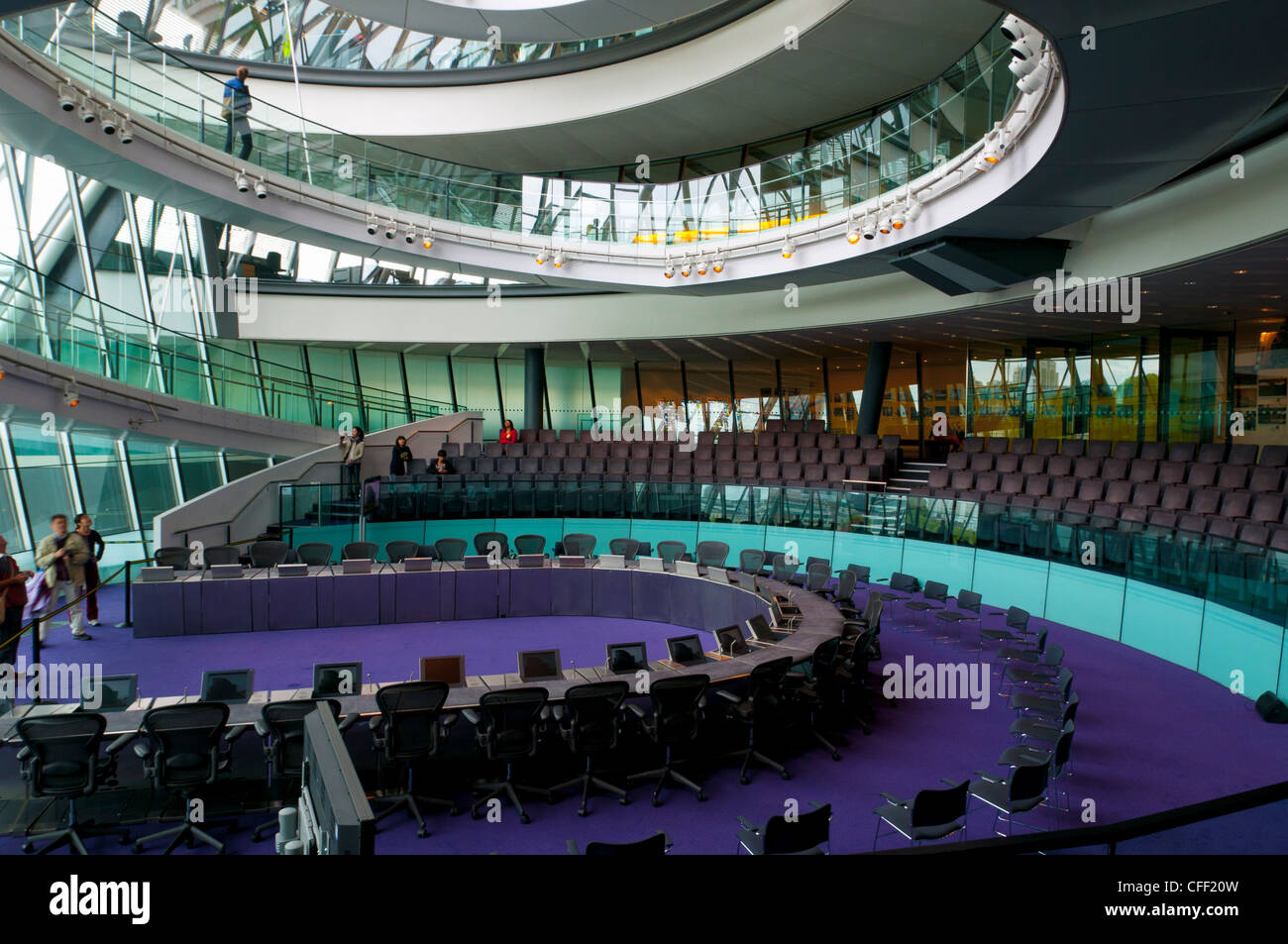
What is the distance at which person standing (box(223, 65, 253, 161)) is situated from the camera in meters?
14.0

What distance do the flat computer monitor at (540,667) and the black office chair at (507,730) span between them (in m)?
0.83

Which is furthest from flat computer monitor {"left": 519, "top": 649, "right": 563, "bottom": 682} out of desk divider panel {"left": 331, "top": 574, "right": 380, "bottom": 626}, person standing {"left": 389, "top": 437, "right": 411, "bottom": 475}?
person standing {"left": 389, "top": 437, "right": 411, "bottom": 475}

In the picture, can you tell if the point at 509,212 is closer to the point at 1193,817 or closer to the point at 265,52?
the point at 265,52

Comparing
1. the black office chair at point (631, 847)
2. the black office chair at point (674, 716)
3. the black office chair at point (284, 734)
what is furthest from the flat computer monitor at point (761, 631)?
the black office chair at point (631, 847)

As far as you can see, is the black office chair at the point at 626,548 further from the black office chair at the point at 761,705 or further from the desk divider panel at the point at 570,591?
the black office chair at the point at 761,705

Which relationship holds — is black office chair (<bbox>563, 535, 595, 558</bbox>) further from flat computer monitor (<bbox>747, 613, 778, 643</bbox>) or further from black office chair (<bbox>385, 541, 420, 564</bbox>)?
flat computer monitor (<bbox>747, 613, 778, 643</bbox>)

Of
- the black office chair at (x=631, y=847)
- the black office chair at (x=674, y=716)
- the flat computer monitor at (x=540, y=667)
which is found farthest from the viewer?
the flat computer monitor at (x=540, y=667)

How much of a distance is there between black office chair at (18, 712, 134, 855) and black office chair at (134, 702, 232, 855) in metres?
0.31

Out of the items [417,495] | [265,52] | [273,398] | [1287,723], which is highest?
[265,52]

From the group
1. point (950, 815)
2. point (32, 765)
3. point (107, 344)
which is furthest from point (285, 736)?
point (107, 344)

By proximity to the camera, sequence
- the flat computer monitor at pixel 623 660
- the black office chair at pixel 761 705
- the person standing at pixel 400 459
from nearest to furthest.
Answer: the black office chair at pixel 761 705
the flat computer monitor at pixel 623 660
the person standing at pixel 400 459

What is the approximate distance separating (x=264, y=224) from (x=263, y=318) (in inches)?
347

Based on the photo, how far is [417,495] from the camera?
1833 centimetres

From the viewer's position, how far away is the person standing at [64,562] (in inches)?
428
